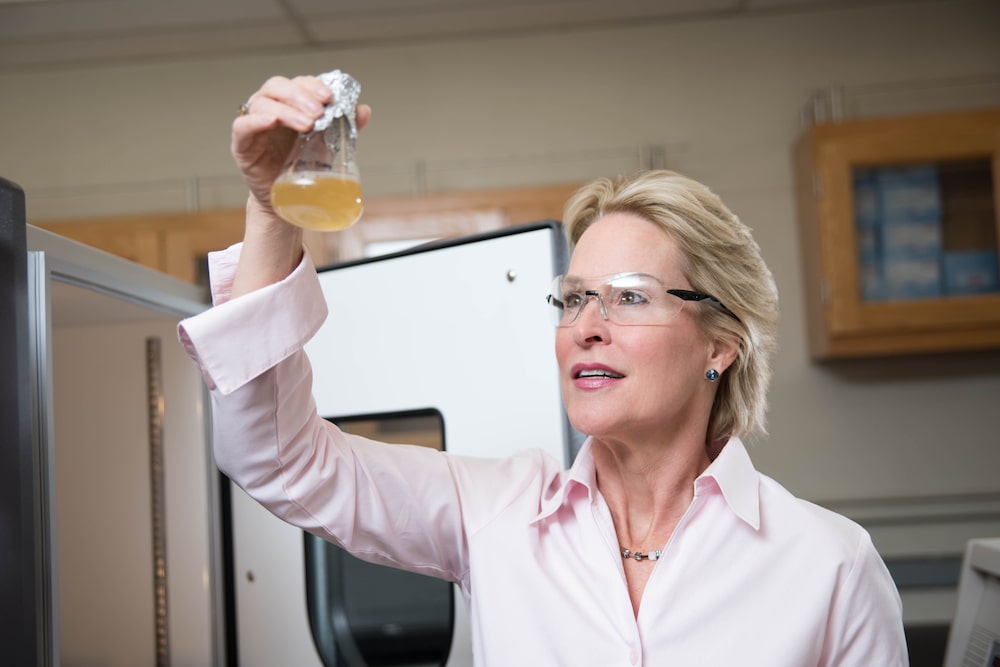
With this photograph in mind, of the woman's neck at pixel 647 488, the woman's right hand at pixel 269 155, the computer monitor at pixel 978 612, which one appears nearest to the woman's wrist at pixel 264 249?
the woman's right hand at pixel 269 155

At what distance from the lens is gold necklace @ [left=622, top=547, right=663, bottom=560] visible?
3.73ft

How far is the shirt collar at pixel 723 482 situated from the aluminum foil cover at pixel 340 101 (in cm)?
54

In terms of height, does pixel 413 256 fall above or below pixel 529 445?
above

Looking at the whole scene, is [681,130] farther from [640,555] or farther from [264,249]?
[264,249]

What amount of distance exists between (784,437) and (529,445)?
1.80 meters

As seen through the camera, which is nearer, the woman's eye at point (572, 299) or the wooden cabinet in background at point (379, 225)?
the woman's eye at point (572, 299)

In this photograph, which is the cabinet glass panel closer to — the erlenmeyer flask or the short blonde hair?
the short blonde hair

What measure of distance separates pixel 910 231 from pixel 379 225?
151 cm

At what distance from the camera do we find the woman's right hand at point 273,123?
2.52ft

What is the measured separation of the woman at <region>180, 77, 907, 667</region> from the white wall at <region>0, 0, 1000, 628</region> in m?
1.76

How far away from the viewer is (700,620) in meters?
1.04

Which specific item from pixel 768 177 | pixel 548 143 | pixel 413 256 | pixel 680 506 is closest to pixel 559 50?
pixel 548 143

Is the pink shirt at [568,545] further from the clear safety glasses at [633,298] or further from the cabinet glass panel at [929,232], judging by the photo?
the cabinet glass panel at [929,232]

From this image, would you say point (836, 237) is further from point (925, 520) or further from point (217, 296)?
point (217, 296)
